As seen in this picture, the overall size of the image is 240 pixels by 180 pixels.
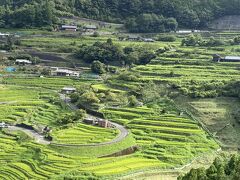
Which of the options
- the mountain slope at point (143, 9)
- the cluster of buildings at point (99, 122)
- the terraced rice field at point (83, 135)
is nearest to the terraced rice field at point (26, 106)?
the cluster of buildings at point (99, 122)

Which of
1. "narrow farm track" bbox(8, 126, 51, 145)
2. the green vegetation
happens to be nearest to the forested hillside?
"narrow farm track" bbox(8, 126, 51, 145)

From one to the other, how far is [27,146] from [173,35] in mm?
51910

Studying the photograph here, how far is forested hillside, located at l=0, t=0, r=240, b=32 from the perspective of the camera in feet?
327

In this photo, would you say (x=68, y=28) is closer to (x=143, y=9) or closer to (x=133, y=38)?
(x=133, y=38)

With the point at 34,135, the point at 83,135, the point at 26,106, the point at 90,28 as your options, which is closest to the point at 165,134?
the point at 83,135

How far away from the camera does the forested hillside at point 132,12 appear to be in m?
99.6

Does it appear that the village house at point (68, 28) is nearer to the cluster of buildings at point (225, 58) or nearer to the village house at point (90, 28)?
the village house at point (90, 28)

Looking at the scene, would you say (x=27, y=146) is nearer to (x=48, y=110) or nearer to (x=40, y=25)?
(x=48, y=110)

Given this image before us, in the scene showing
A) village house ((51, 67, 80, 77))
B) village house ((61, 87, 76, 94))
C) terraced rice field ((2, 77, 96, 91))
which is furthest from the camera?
village house ((51, 67, 80, 77))

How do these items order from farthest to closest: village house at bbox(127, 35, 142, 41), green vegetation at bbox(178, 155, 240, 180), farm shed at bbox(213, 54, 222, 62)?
1. village house at bbox(127, 35, 142, 41)
2. farm shed at bbox(213, 54, 222, 62)
3. green vegetation at bbox(178, 155, 240, 180)

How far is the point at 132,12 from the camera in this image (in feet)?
349

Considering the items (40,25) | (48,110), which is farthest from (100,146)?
(40,25)

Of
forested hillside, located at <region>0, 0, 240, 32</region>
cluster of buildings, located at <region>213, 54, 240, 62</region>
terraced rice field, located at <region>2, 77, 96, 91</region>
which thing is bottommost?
terraced rice field, located at <region>2, 77, 96, 91</region>

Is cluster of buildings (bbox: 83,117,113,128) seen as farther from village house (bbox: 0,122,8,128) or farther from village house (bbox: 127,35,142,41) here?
village house (bbox: 127,35,142,41)
